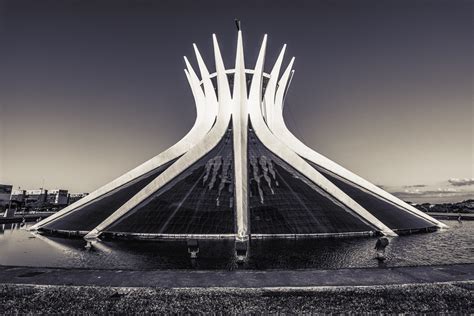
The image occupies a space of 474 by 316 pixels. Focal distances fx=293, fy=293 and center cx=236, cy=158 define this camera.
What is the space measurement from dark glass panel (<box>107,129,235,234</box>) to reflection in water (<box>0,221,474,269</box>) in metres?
2.26

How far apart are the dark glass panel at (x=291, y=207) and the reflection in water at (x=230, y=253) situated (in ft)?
6.11

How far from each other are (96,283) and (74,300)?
→ 596 millimetres

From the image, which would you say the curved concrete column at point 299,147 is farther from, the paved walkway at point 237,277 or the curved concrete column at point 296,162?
the paved walkway at point 237,277

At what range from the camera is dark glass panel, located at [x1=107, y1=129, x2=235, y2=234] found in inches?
743

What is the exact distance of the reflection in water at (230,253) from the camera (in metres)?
11.1

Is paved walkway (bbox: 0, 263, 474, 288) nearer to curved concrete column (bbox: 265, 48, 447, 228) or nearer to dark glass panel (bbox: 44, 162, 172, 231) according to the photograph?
dark glass panel (bbox: 44, 162, 172, 231)

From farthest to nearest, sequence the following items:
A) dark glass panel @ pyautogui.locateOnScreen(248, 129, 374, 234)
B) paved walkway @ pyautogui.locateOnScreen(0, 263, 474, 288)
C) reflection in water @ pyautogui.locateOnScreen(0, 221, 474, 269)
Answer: dark glass panel @ pyautogui.locateOnScreen(248, 129, 374, 234) → reflection in water @ pyautogui.locateOnScreen(0, 221, 474, 269) → paved walkway @ pyautogui.locateOnScreen(0, 263, 474, 288)

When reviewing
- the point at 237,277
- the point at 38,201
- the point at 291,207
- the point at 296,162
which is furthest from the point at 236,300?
the point at 38,201

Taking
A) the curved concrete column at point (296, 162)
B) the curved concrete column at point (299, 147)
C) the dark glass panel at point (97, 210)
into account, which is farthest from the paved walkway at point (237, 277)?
the curved concrete column at point (299, 147)

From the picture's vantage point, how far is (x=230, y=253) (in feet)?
43.3

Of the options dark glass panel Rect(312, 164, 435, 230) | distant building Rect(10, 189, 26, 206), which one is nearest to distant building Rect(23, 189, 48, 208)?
distant building Rect(10, 189, 26, 206)

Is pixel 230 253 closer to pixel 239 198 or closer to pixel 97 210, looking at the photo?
pixel 239 198

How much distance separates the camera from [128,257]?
1245 centimetres

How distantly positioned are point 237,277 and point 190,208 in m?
13.4
